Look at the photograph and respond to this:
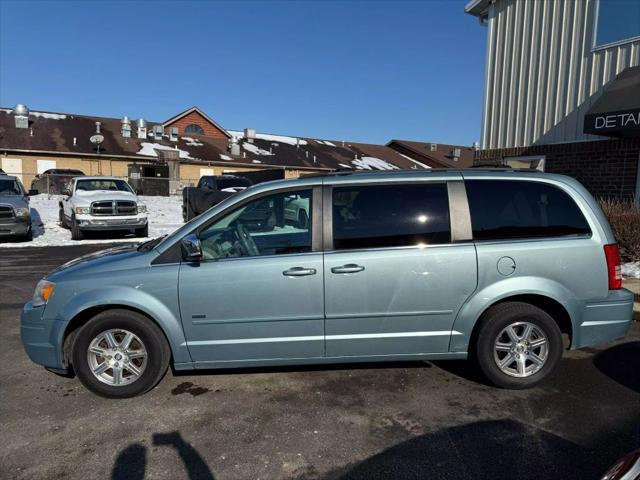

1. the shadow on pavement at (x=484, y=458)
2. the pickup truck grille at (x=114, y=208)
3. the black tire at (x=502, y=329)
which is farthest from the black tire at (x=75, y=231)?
the shadow on pavement at (x=484, y=458)

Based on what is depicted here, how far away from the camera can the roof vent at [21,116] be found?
108 feet

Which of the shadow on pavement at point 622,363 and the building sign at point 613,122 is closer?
the shadow on pavement at point 622,363

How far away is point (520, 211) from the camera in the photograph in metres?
3.93

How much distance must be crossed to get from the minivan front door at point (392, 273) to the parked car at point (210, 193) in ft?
32.5

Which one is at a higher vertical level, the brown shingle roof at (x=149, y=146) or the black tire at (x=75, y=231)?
the brown shingle roof at (x=149, y=146)

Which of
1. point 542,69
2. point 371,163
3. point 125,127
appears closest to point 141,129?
point 125,127

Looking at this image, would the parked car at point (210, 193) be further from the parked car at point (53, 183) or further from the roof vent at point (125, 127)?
the roof vent at point (125, 127)

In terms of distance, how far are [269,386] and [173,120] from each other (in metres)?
40.2

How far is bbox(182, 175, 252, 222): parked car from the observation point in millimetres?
13930

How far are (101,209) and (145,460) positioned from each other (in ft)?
39.4

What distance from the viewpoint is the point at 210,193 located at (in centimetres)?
1428

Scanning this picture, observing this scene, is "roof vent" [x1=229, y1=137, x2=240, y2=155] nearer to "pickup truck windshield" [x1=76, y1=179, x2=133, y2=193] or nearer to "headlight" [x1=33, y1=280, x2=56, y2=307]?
"pickup truck windshield" [x1=76, y1=179, x2=133, y2=193]

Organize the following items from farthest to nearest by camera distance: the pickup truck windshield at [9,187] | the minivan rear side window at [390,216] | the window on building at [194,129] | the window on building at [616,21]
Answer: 1. the window on building at [194,129]
2. the pickup truck windshield at [9,187]
3. the window on building at [616,21]
4. the minivan rear side window at [390,216]

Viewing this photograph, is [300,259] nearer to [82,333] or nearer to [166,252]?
[166,252]
